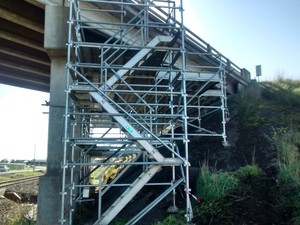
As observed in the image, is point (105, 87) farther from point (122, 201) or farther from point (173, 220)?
point (173, 220)

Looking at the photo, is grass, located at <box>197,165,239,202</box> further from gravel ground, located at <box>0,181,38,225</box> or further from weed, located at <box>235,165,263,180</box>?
gravel ground, located at <box>0,181,38,225</box>

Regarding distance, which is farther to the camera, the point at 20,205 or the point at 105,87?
the point at 20,205

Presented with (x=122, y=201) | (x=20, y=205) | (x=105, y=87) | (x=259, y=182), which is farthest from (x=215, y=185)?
(x=20, y=205)

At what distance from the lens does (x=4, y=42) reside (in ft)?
39.8

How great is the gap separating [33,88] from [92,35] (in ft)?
30.8

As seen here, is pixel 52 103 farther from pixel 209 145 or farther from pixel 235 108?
pixel 235 108

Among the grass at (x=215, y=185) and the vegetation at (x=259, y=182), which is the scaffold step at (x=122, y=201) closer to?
the vegetation at (x=259, y=182)

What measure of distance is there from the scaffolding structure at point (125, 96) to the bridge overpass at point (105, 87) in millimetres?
25

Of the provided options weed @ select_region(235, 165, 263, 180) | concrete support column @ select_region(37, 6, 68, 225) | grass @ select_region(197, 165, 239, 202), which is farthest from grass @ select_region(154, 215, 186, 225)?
concrete support column @ select_region(37, 6, 68, 225)

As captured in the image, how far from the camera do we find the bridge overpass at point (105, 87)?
6.96m

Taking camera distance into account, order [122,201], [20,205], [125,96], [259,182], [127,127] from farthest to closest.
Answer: [125,96], [20,205], [259,182], [127,127], [122,201]

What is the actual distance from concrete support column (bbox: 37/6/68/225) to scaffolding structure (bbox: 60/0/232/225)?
0.92 ft

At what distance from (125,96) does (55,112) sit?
3.13 metres

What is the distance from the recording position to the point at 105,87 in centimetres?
720
